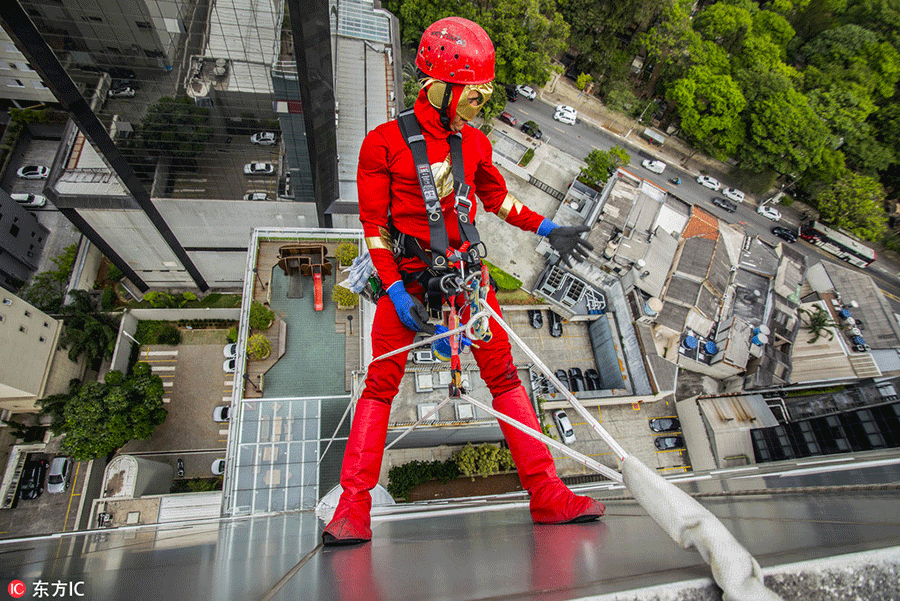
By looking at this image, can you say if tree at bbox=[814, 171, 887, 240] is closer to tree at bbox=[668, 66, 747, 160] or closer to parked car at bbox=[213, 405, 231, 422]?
tree at bbox=[668, 66, 747, 160]

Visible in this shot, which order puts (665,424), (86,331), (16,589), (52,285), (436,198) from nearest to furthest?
1. (16,589)
2. (436,198)
3. (86,331)
4. (665,424)
5. (52,285)

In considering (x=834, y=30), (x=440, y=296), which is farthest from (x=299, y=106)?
(x=834, y=30)

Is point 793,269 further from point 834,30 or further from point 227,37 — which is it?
point 227,37

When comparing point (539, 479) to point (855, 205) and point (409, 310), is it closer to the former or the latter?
point (409, 310)

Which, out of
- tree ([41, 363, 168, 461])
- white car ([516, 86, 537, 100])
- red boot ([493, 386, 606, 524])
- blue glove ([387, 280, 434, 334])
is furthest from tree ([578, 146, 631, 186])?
tree ([41, 363, 168, 461])

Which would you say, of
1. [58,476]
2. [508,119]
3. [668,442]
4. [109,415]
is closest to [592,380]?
[668,442]
